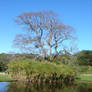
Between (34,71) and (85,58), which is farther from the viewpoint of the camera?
(85,58)

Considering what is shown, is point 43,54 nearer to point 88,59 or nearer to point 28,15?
point 28,15

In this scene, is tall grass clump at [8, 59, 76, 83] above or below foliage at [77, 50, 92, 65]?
below

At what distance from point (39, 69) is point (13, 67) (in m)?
2.86

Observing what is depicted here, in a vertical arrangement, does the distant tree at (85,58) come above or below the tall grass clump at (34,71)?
above

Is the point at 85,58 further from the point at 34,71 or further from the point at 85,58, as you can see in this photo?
the point at 34,71

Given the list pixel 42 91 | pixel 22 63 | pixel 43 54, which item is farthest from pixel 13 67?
pixel 43 54

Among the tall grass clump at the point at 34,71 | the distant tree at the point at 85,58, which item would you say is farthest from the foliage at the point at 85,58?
the tall grass clump at the point at 34,71

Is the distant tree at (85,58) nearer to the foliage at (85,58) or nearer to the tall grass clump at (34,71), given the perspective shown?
the foliage at (85,58)

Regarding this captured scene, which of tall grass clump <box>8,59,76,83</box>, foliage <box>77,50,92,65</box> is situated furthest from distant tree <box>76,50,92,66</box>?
tall grass clump <box>8,59,76,83</box>

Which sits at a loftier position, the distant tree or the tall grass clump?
the distant tree

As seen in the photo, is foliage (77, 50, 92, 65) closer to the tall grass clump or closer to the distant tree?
the distant tree

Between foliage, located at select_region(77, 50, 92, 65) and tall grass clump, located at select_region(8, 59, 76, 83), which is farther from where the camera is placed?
foliage, located at select_region(77, 50, 92, 65)

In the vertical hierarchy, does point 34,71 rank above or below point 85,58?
below

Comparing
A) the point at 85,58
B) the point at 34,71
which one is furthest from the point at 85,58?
the point at 34,71
